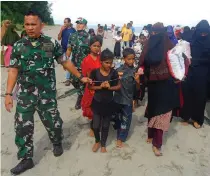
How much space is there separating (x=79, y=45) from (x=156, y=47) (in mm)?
2187

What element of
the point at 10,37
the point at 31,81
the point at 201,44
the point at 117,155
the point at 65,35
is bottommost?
the point at 117,155

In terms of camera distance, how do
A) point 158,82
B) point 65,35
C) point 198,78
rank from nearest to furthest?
point 158,82
point 198,78
point 65,35

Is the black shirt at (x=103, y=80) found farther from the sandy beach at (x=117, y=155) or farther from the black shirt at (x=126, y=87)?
the sandy beach at (x=117, y=155)

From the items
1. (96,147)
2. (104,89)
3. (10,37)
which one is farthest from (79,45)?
(10,37)

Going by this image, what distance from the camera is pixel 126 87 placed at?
12.6 ft

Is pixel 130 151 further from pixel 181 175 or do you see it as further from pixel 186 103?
pixel 186 103

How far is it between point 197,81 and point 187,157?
4.92 feet

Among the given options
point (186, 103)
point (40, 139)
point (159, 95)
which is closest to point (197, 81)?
point (186, 103)

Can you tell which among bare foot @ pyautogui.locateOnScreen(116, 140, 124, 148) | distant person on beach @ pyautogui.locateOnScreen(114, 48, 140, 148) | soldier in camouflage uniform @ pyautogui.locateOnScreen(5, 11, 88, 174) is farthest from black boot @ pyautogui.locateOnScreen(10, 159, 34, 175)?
distant person on beach @ pyautogui.locateOnScreen(114, 48, 140, 148)

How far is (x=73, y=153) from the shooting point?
3.82 meters

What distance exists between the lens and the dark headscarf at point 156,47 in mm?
3527

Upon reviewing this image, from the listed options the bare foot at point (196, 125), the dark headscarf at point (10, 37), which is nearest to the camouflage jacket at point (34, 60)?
the bare foot at point (196, 125)

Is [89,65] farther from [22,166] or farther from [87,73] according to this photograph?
[22,166]

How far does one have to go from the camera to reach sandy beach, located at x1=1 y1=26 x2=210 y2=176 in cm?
343
